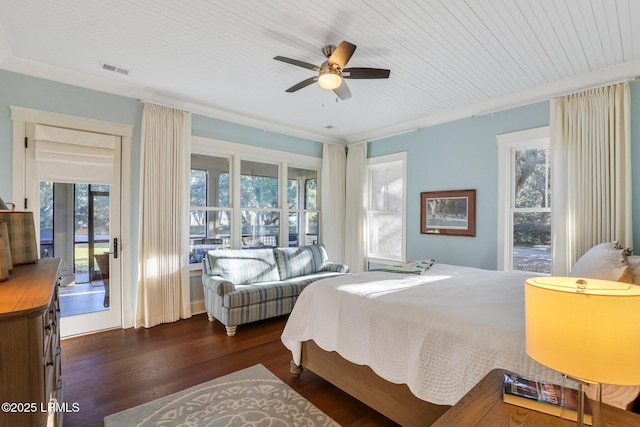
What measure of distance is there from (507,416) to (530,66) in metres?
3.23

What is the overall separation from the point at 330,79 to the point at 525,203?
294 cm

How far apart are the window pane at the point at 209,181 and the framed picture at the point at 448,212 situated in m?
3.03

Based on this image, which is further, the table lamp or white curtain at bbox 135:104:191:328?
white curtain at bbox 135:104:191:328

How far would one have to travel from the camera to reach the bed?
4.81 ft

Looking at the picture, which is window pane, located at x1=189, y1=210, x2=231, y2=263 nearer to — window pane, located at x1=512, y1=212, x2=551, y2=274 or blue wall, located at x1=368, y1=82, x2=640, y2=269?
blue wall, located at x1=368, y1=82, x2=640, y2=269

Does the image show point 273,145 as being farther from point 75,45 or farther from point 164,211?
point 75,45

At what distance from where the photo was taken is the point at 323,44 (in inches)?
103

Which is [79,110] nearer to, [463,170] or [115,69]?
[115,69]

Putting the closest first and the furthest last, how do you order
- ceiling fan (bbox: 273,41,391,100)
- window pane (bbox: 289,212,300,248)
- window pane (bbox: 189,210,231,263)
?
ceiling fan (bbox: 273,41,391,100) < window pane (bbox: 189,210,231,263) < window pane (bbox: 289,212,300,248)

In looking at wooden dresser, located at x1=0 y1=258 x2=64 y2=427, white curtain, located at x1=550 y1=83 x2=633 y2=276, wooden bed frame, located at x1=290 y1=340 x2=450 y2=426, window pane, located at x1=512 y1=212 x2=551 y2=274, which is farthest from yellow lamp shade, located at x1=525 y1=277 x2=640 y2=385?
window pane, located at x1=512 y1=212 x2=551 y2=274

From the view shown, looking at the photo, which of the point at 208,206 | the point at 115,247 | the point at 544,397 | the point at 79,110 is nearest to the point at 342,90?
the point at 208,206

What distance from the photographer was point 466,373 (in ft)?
4.89

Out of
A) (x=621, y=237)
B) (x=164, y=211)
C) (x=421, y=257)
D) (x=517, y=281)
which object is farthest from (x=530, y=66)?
(x=164, y=211)

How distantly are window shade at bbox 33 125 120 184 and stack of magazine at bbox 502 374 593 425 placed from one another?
411cm
